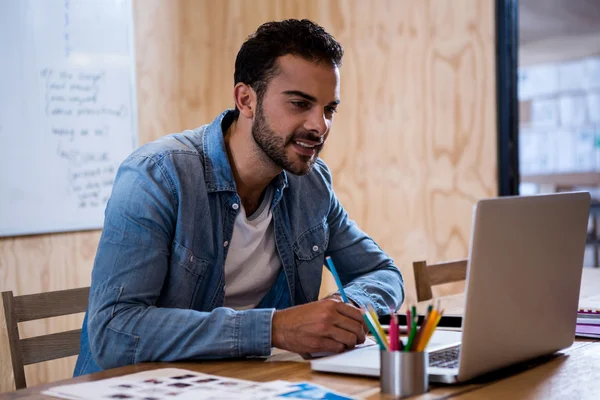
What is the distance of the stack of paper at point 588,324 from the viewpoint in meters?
1.40

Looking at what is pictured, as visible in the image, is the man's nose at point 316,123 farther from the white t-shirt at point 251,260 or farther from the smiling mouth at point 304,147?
the white t-shirt at point 251,260

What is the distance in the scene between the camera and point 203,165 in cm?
156

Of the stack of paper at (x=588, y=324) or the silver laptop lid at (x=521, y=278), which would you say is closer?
the silver laptop lid at (x=521, y=278)

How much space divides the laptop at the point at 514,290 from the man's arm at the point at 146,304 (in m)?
0.17

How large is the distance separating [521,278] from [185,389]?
0.49 meters

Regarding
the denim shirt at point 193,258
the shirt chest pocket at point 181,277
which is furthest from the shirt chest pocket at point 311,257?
the shirt chest pocket at point 181,277

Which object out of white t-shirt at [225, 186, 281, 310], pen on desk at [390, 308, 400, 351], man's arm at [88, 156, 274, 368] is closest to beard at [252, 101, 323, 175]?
white t-shirt at [225, 186, 281, 310]

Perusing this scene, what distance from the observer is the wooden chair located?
1486mm

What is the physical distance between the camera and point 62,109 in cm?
293

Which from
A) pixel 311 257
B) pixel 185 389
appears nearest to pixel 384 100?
pixel 311 257

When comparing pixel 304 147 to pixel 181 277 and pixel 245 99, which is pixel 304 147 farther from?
pixel 181 277

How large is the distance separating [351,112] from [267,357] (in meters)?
2.45

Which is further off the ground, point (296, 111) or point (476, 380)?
point (296, 111)

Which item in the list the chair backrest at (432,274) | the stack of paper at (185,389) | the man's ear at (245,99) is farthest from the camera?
the chair backrest at (432,274)
